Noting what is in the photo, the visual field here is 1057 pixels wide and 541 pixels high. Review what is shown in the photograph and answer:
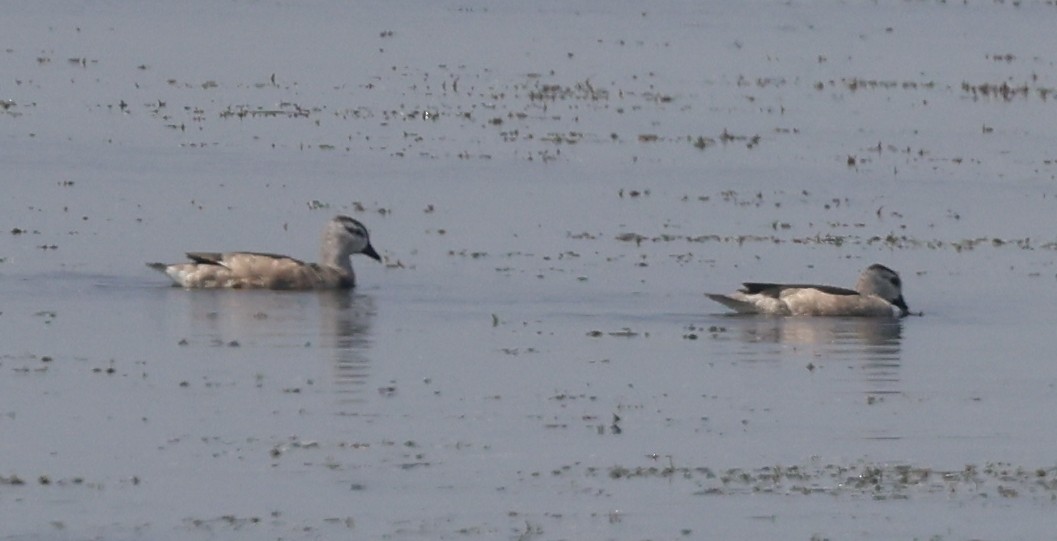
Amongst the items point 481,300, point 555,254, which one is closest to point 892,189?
point 555,254

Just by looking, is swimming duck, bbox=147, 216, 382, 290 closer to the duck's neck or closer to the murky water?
the duck's neck

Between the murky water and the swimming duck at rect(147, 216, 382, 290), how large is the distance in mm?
219

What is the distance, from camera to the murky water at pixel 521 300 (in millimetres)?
16234

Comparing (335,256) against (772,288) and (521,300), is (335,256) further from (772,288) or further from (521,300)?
(772,288)

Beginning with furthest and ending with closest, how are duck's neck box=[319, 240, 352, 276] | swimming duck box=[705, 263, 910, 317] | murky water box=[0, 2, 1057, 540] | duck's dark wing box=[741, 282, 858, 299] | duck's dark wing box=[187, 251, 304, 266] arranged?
1. duck's neck box=[319, 240, 352, 276]
2. duck's dark wing box=[187, 251, 304, 266]
3. swimming duck box=[705, 263, 910, 317]
4. duck's dark wing box=[741, 282, 858, 299]
5. murky water box=[0, 2, 1057, 540]

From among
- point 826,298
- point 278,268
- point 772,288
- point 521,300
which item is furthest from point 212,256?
point 826,298

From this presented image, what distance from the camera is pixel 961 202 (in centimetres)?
3372

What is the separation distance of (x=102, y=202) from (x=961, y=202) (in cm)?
999

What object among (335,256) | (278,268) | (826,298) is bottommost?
(826,298)

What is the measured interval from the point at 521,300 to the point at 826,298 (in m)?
2.71

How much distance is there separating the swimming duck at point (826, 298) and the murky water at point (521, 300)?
25cm

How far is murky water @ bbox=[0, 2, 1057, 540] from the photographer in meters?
16.2

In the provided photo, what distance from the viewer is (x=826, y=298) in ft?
83.4

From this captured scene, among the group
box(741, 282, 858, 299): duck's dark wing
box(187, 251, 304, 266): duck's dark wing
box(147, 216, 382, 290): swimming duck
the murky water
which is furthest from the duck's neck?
box(741, 282, 858, 299): duck's dark wing
